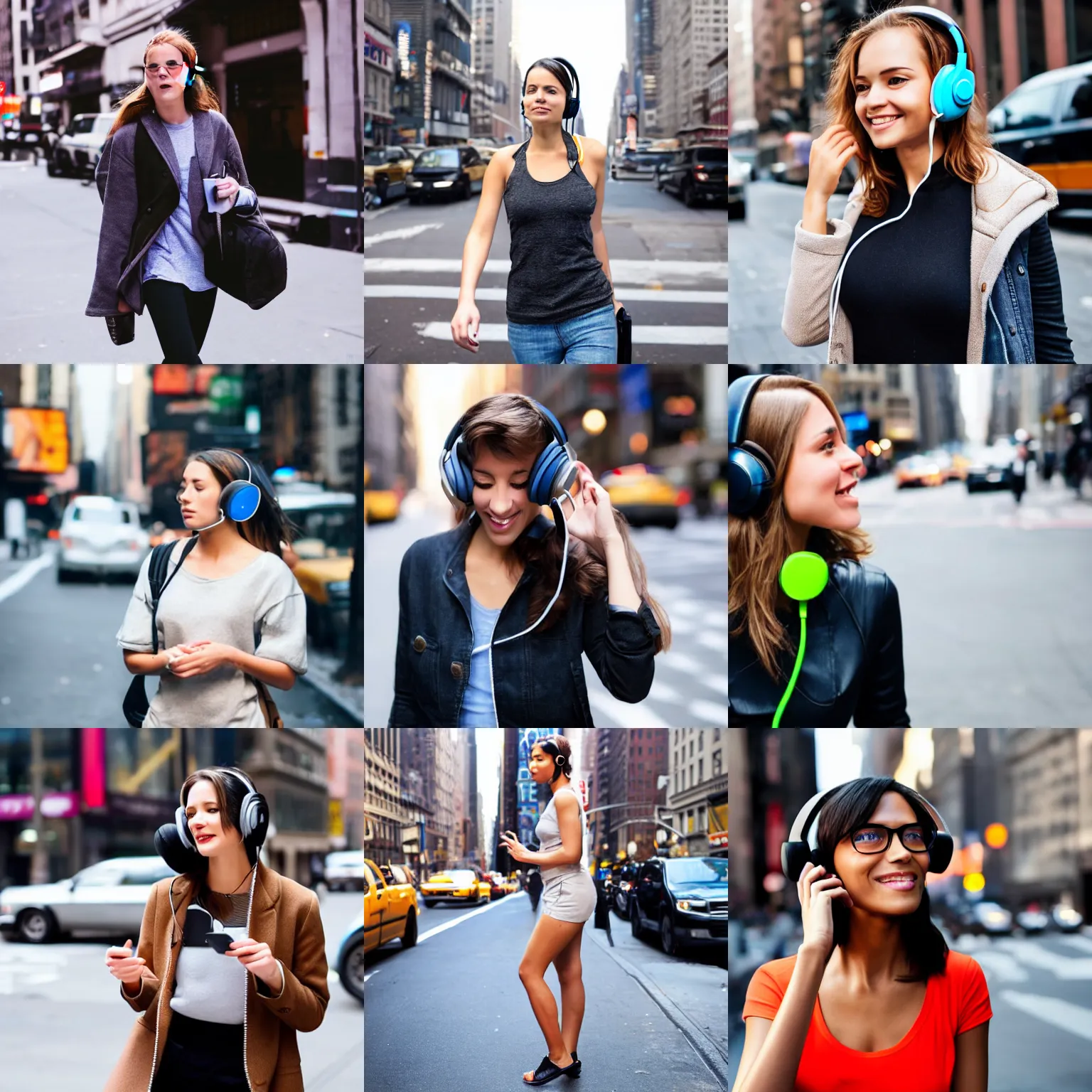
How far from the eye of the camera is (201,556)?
162 inches

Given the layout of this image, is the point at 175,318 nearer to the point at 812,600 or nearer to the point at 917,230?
the point at 812,600

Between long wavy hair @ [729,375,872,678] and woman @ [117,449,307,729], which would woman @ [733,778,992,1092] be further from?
woman @ [117,449,307,729]

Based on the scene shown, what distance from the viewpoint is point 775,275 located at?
4164 mm

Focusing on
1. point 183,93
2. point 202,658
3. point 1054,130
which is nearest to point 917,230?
point 1054,130

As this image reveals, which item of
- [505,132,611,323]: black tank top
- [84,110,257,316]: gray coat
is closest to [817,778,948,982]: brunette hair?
[505,132,611,323]: black tank top

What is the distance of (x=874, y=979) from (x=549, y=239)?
2339 millimetres

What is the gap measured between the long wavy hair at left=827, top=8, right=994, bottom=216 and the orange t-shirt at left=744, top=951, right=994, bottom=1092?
2.29 metres

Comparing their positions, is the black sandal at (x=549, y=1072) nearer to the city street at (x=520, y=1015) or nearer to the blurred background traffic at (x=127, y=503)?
the city street at (x=520, y=1015)

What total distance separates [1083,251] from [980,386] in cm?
54

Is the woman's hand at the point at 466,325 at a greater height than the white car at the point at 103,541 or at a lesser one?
greater

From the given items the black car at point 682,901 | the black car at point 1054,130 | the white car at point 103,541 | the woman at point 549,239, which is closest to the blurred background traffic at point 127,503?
the white car at point 103,541

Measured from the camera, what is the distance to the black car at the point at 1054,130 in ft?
13.5

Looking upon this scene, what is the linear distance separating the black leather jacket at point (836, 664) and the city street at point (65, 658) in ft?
4.26

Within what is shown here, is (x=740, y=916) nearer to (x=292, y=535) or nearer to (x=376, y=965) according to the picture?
(x=376, y=965)
